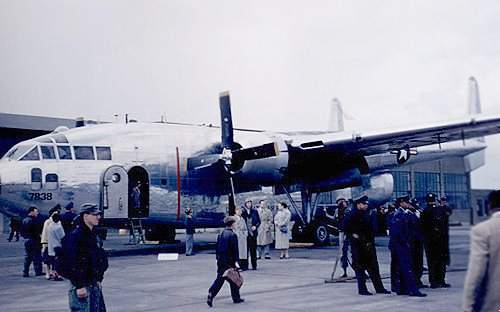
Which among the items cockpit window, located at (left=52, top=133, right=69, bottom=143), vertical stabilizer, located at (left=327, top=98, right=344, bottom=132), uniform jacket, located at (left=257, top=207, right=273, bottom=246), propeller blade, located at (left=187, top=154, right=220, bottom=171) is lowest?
uniform jacket, located at (left=257, top=207, right=273, bottom=246)

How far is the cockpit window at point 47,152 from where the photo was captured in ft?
56.7

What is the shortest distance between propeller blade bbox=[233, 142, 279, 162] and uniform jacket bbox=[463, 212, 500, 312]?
13.6m

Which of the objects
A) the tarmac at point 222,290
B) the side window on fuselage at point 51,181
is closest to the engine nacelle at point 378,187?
the tarmac at point 222,290

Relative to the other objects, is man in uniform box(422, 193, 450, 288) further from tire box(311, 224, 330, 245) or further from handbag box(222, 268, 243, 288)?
tire box(311, 224, 330, 245)

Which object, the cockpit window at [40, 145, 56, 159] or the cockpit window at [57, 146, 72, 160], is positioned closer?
the cockpit window at [40, 145, 56, 159]

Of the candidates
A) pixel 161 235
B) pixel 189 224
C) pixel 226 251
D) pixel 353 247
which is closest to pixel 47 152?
pixel 189 224

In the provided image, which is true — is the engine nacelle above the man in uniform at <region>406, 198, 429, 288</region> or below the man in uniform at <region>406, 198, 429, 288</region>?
above

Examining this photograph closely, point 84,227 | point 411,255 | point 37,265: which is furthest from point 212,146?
point 84,227

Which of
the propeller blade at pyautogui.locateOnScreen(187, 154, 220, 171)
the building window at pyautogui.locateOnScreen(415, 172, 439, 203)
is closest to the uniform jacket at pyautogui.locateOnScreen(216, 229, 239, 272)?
the propeller blade at pyautogui.locateOnScreen(187, 154, 220, 171)

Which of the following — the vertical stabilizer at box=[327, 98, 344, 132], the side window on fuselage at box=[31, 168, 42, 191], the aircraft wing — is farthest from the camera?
the vertical stabilizer at box=[327, 98, 344, 132]

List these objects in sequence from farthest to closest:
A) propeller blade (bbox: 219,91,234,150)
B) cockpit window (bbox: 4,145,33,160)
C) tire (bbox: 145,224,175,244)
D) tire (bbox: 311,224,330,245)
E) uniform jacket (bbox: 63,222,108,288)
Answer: tire (bbox: 311,224,330,245), tire (bbox: 145,224,175,244), propeller blade (bbox: 219,91,234,150), cockpit window (bbox: 4,145,33,160), uniform jacket (bbox: 63,222,108,288)

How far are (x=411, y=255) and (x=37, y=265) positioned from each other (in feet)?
30.0

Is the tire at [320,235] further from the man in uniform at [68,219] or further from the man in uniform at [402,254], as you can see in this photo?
the man in uniform at [402,254]

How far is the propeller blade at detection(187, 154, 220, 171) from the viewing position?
63.7 ft
